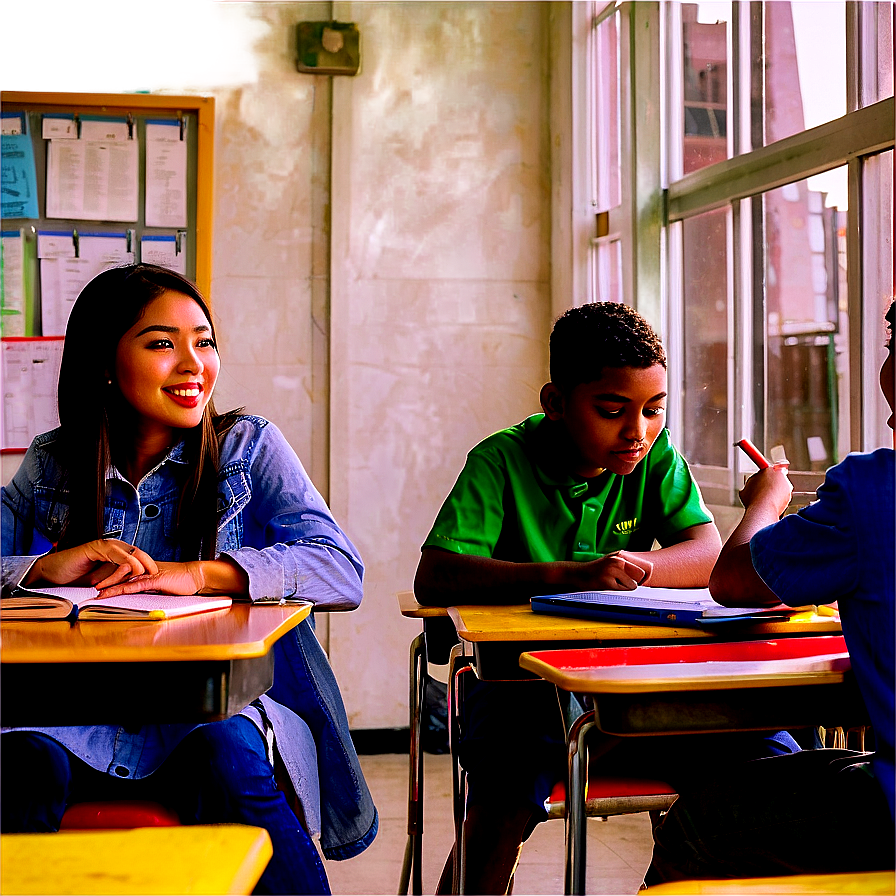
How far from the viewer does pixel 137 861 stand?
0.87 meters

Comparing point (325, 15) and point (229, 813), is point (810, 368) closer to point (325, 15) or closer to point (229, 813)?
point (229, 813)

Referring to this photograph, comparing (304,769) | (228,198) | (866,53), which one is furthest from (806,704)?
(228,198)

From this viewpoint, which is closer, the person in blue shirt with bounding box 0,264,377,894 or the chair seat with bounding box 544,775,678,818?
the person in blue shirt with bounding box 0,264,377,894

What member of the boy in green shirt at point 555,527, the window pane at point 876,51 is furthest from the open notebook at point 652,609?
the window pane at point 876,51

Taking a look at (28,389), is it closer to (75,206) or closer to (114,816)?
(75,206)

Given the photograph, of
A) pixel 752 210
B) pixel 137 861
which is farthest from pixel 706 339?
pixel 137 861

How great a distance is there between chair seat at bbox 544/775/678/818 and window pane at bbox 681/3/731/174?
75.0 inches

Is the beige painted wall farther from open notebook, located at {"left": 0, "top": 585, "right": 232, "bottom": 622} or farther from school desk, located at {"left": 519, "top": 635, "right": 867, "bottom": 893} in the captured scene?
school desk, located at {"left": 519, "top": 635, "right": 867, "bottom": 893}

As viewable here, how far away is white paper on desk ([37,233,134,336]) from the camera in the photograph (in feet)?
11.6

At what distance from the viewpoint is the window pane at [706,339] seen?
Result: 2.92 meters

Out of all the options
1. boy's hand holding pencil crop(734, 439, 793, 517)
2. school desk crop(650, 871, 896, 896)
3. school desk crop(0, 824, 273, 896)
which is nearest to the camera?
school desk crop(0, 824, 273, 896)

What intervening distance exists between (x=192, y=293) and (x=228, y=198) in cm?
187

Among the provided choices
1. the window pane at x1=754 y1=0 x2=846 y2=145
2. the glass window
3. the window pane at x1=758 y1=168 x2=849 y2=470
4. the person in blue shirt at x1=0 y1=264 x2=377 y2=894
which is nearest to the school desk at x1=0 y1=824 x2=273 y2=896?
the person in blue shirt at x1=0 y1=264 x2=377 y2=894

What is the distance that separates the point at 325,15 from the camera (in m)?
3.71
